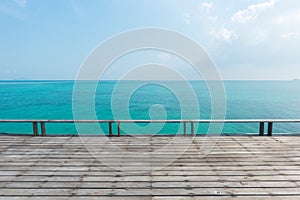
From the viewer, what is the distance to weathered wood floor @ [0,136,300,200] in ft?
7.87

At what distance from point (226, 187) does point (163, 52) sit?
2.66 meters

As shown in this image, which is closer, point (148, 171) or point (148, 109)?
point (148, 171)

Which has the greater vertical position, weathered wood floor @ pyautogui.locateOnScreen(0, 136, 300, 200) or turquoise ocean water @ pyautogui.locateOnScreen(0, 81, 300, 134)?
weathered wood floor @ pyautogui.locateOnScreen(0, 136, 300, 200)

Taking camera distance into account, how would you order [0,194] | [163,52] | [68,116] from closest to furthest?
[0,194]
[163,52]
[68,116]

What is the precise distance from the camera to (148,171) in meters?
2.95

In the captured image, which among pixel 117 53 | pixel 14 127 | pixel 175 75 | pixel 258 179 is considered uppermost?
pixel 117 53

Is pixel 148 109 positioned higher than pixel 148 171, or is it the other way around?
pixel 148 171

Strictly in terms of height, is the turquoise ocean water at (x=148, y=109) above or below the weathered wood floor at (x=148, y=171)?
below

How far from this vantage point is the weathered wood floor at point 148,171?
240 cm

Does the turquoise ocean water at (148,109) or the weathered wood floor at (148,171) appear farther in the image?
the turquoise ocean water at (148,109)

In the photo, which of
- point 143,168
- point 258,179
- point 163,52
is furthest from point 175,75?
point 258,179

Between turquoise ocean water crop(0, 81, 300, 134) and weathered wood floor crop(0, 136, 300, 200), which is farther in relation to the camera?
turquoise ocean water crop(0, 81, 300, 134)

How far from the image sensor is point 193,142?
4379 millimetres

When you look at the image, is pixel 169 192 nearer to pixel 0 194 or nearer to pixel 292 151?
pixel 0 194
